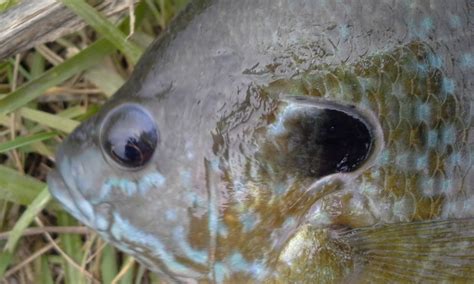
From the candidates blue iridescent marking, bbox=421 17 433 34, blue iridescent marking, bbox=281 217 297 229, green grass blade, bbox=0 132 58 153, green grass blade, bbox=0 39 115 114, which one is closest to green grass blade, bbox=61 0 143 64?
green grass blade, bbox=0 39 115 114

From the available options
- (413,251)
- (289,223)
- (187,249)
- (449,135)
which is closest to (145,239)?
(187,249)

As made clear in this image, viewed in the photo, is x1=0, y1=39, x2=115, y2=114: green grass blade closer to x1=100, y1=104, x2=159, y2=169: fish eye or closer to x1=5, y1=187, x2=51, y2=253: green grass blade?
x1=5, y1=187, x2=51, y2=253: green grass blade

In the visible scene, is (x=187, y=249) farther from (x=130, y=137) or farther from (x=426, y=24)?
(x=426, y=24)

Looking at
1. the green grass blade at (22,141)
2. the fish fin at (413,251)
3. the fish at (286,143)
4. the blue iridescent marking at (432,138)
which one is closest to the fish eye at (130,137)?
the fish at (286,143)

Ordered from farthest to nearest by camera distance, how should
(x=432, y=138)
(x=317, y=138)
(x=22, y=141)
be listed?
(x=22, y=141), (x=432, y=138), (x=317, y=138)

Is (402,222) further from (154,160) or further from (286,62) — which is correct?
(154,160)

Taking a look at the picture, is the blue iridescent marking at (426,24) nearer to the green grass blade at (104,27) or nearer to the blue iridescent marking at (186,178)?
the blue iridescent marking at (186,178)
